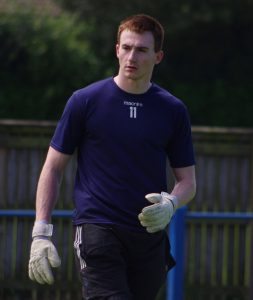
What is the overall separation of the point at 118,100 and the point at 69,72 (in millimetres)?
9742

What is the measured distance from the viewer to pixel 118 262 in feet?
12.8

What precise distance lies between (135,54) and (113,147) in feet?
1.35

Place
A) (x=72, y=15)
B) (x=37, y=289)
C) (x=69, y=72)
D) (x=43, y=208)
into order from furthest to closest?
(x=72, y=15) < (x=69, y=72) < (x=37, y=289) < (x=43, y=208)

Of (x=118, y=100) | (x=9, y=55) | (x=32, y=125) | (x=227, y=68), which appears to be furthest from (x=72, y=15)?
(x=118, y=100)

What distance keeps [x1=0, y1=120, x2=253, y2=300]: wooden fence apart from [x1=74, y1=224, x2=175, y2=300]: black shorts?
2668mm

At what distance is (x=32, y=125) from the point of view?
6.91 m

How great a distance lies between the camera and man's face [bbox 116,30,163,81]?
13.1ft

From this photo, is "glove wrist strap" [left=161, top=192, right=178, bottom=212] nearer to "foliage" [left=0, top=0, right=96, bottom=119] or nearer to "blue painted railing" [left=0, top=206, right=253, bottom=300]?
"blue painted railing" [left=0, top=206, right=253, bottom=300]

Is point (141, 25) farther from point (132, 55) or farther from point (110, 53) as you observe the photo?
point (110, 53)

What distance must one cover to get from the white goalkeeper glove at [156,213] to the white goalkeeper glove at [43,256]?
400 millimetres

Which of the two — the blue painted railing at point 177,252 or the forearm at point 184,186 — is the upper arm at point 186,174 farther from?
the blue painted railing at point 177,252

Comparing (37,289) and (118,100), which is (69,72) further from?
(118,100)

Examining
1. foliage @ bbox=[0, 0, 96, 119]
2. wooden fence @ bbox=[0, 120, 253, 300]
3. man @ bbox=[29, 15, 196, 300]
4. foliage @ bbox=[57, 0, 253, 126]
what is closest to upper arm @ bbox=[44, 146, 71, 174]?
man @ bbox=[29, 15, 196, 300]

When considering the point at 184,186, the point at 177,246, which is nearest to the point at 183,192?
the point at 184,186
